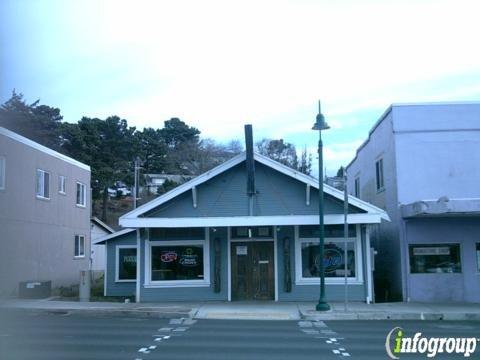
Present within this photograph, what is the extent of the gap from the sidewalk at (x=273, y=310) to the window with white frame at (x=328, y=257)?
1.18m

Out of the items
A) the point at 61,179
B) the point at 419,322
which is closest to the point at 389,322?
the point at 419,322

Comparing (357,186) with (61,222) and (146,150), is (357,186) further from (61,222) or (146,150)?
(146,150)

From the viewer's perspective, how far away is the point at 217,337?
12453 millimetres

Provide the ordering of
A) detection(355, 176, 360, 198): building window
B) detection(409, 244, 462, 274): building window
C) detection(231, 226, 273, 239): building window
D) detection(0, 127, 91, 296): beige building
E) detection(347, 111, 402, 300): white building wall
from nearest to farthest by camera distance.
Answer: detection(409, 244, 462, 274): building window < detection(231, 226, 273, 239): building window < detection(347, 111, 402, 300): white building wall < detection(0, 127, 91, 296): beige building < detection(355, 176, 360, 198): building window

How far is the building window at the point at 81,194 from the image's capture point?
3209 centimetres

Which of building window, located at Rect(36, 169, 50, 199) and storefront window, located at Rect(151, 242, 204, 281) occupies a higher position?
building window, located at Rect(36, 169, 50, 199)

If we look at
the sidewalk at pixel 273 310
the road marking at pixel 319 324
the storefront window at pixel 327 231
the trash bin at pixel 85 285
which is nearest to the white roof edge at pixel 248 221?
the storefront window at pixel 327 231

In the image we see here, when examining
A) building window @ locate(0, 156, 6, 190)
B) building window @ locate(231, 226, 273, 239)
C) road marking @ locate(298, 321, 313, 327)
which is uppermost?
building window @ locate(231, 226, 273, 239)

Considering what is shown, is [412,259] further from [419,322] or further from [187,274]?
[187,274]

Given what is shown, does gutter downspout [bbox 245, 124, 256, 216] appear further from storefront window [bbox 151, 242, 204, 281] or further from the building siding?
the building siding

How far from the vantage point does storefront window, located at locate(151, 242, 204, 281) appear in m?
Answer: 21.3

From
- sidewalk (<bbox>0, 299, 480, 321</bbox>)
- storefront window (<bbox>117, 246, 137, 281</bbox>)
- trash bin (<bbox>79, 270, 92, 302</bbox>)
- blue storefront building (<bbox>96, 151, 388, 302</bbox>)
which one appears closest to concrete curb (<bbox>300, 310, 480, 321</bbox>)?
sidewalk (<bbox>0, 299, 480, 321</bbox>)

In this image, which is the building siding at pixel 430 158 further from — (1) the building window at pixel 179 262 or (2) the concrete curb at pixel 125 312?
(2) the concrete curb at pixel 125 312

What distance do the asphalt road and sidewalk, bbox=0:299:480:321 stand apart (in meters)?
0.91
